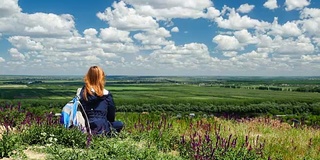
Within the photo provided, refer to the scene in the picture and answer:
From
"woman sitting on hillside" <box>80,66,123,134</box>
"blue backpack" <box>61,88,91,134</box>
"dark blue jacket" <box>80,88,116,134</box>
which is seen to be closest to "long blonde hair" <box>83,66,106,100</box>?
"woman sitting on hillside" <box>80,66,123,134</box>

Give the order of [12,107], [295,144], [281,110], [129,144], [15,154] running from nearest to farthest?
[15,154], [129,144], [295,144], [12,107], [281,110]

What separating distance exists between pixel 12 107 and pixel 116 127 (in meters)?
3.11

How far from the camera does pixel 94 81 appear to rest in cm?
719

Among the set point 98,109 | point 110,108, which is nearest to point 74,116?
point 98,109

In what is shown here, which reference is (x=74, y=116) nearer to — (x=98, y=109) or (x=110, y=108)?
(x=98, y=109)

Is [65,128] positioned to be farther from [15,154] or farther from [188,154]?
[188,154]

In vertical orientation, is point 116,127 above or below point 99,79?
below

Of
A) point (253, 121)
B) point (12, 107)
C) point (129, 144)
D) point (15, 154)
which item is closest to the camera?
point (15, 154)

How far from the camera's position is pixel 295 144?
7430 millimetres

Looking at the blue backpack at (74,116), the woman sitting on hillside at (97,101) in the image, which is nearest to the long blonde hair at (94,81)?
the woman sitting on hillside at (97,101)

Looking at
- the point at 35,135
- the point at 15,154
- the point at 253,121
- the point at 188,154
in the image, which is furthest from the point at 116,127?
the point at 253,121

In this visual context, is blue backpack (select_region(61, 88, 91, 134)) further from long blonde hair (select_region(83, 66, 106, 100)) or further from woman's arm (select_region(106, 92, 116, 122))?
woman's arm (select_region(106, 92, 116, 122))

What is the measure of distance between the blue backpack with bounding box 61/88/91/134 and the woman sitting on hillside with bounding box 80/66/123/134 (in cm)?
11

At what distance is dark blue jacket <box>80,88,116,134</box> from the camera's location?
24.0ft
